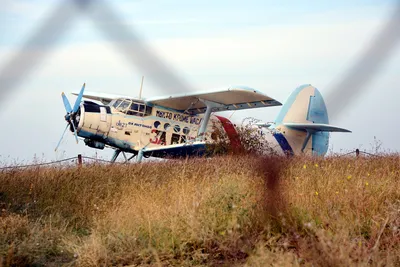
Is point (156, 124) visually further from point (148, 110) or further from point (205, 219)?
point (205, 219)

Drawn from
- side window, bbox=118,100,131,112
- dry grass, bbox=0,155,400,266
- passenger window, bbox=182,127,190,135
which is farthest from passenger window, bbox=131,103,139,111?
dry grass, bbox=0,155,400,266

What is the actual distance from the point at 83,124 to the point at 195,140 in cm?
360

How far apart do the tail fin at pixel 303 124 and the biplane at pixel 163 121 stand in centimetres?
53

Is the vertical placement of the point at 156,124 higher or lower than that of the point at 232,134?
lower

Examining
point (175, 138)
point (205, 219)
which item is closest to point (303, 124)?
point (175, 138)

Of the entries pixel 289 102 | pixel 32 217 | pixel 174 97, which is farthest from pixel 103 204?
pixel 289 102

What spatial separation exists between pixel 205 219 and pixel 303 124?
18.3 meters

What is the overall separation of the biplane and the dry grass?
885 centimetres

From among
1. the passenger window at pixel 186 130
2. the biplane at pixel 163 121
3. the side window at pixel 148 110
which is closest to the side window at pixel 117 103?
the biplane at pixel 163 121

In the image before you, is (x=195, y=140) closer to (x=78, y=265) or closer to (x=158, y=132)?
(x=158, y=132)

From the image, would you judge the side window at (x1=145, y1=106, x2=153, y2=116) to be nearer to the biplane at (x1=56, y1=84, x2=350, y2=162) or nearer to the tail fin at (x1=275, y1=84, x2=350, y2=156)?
the biplane at (x1=56, y1=84, x2=350, y2=162)

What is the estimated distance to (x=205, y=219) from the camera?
6.59 meters

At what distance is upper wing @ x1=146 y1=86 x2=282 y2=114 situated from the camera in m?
20.5

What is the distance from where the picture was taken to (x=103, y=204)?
9258mm
